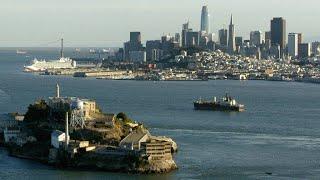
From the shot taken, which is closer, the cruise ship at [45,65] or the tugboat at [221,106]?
the tugboat at [221,106]

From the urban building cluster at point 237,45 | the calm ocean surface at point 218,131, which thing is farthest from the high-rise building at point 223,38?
the calm ocean surface at point 218,131

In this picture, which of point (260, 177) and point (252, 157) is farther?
point (252, 157)

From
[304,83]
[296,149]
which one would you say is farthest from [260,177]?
[304,83]

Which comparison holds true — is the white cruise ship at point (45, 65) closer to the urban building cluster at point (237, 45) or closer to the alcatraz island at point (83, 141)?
the urban building cluster at point (237, 45)

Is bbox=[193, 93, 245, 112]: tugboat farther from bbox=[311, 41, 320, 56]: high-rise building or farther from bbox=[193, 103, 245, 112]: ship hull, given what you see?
bbox=[311, 41, 320, 56]: high-rise building

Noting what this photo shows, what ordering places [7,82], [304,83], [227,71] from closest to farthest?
[7,82] → [304,83] → [227,71]

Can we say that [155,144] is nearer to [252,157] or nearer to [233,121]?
[252,157]

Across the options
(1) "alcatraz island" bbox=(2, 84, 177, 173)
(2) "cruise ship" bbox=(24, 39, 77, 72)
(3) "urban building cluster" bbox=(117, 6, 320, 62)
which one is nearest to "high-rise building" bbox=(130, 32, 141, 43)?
(3) "urban building cluster" bbox=(117, 6, 320, 62)

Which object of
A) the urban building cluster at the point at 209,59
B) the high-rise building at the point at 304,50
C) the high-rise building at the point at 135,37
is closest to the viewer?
the urban building cluster at the point at 209,59
